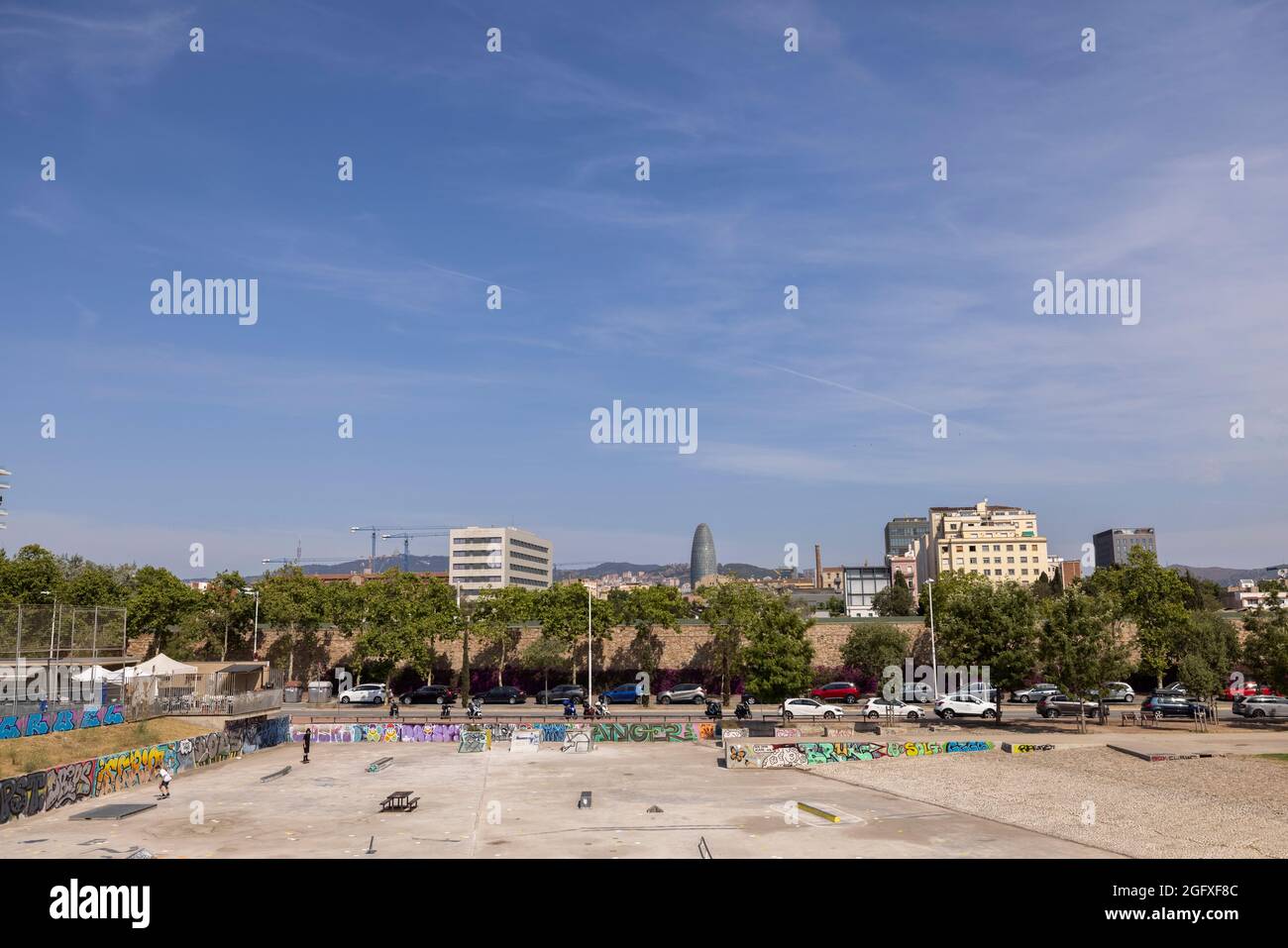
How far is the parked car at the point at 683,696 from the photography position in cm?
6938

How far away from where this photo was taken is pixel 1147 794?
31578 mm

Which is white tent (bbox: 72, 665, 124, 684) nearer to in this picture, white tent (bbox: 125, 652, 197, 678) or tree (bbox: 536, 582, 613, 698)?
white tent (bbox: 125, 652, 197, 678)

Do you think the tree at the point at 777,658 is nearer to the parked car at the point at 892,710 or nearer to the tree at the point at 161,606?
the parked car at the point at 892,710

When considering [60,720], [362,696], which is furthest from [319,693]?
[60,720]

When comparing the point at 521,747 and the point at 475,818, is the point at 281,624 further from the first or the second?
the point at 475,818

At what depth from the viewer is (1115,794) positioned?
3180 centimetres

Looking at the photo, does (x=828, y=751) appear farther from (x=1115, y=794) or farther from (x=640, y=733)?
(x=1115, y=794)

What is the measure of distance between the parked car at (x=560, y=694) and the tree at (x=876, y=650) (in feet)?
70.0

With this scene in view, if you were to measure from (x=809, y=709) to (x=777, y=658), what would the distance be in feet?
15.3

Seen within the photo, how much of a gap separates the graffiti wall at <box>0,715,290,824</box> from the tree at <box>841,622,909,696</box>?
42.5 m

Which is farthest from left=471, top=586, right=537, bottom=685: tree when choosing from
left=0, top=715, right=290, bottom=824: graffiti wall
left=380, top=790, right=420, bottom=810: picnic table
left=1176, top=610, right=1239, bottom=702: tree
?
left=1176, top=610, right=1239, bottom=702: tree

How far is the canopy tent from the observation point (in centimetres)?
4838

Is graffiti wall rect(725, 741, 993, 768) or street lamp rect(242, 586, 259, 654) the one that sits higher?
street lamp rect(242, 586, 259, 654)
